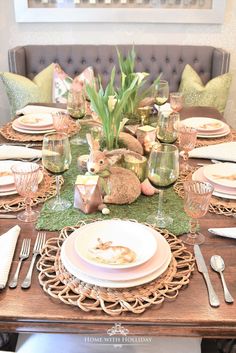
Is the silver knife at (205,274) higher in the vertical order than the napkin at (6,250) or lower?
lower

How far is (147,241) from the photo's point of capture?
3.16 feet

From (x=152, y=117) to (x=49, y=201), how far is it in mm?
888

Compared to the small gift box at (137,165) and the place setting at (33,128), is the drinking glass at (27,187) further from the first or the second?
the place setting at (33,128)

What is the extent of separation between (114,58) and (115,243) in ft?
7.98

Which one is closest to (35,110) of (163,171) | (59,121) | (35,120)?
(35,120)

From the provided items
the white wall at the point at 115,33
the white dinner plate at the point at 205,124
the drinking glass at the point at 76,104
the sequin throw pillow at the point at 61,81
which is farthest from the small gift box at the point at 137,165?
the white wall at the point at 115,33

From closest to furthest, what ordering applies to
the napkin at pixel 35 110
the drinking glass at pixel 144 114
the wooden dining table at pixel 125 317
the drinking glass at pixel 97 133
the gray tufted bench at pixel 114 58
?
the wooden dining table at pixel 125 317, the drinking glass at pixel 97 133, the drinking glass at pixel 144 114, the napkin at pixel 35 110, the gray tufted bench at pixel 114 58

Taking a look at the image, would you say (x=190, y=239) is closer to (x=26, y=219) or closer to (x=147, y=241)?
(x=147, y=241)

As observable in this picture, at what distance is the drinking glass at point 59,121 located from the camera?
167 centimetres

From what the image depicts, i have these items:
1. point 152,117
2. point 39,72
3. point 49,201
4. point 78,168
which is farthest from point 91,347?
point 39,72

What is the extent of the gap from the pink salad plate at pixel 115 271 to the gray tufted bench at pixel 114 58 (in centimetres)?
244

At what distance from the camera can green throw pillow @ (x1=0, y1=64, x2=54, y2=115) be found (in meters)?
2.88

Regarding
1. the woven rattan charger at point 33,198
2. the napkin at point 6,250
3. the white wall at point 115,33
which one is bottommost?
the woven rattan charger at point 33,198

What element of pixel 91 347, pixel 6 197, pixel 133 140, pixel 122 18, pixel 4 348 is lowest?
pixel 4 348
